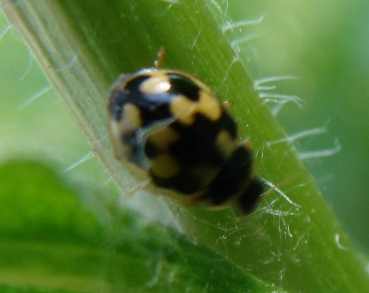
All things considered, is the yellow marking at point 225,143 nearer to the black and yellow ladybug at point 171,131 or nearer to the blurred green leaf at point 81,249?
the black and yellow ladybug at point 171,131

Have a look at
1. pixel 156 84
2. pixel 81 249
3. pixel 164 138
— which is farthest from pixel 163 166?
pixel 81 249

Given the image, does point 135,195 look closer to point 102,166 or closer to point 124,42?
point 102,166

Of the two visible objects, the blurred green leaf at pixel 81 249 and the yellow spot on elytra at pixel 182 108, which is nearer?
the blurred green leaf at pixel 81 249

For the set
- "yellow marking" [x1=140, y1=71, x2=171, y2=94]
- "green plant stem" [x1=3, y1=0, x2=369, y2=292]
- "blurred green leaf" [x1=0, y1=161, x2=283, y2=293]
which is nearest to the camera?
"blurred green leaf" [x1=0, y1=161, x2=283, y2=293]

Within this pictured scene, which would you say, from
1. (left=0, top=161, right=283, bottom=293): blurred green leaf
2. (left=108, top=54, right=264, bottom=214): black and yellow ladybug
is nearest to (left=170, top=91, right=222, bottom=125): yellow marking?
(left=108, top=54, right=264, bottom=214): black and yellow ladybug

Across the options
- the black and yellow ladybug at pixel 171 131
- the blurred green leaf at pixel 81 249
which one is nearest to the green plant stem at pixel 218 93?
the black and yellow ladybug at pixel 171 131

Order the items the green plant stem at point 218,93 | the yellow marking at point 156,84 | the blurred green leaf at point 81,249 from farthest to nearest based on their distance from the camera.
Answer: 1. the yellow marking at point 156,84
2. the green plant stem at point 218,93
3. the blurred green leaf at point 81,249

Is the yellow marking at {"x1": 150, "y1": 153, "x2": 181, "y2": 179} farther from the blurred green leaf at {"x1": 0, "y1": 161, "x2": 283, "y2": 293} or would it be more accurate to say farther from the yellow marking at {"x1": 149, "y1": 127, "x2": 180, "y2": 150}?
the blurred green leaf at {"x1": 0, "y1": 161, "x2": 283, "y2": 293}
